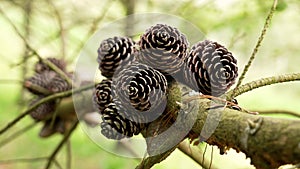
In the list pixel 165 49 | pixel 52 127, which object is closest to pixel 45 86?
pixel 52 127

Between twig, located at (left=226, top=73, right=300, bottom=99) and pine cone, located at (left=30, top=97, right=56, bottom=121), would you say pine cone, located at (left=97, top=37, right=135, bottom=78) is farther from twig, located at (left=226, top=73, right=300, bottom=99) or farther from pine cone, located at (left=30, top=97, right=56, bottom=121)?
pine cone, located at (left=30, top=97, right=56, bottom=121)

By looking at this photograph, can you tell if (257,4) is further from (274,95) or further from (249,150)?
(274,95)

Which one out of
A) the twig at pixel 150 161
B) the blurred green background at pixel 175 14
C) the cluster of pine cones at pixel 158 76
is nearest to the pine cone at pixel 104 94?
the cluster of pine cones at pixel 158 76

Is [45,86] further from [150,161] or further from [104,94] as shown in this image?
[150,161]

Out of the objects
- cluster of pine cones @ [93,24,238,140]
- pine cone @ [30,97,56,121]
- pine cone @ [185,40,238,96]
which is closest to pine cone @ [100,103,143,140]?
cluster of pine cones @ [93,24,238,140]

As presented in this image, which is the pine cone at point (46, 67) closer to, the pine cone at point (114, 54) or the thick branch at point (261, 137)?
the pine cone at point (114, 54)
